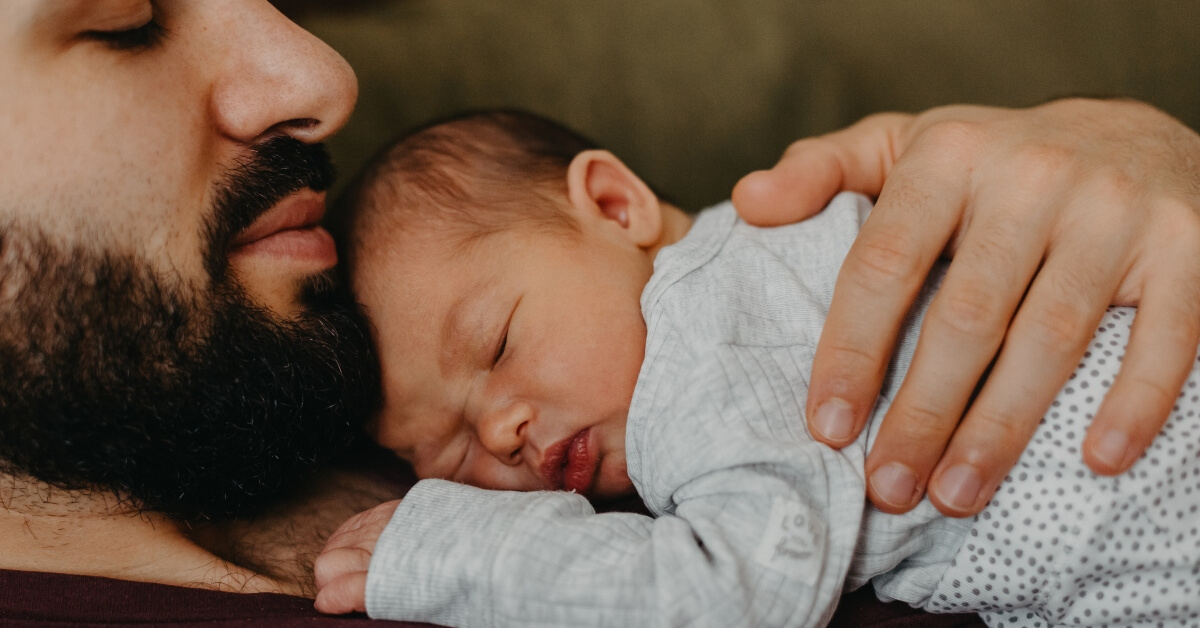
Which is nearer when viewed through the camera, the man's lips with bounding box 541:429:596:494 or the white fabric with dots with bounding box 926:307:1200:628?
the white fabric with dots with bounding box 926:307:1200:628

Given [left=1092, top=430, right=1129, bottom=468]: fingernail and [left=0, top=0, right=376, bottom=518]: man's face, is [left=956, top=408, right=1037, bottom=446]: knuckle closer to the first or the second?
[left=1092, top=430, right=1129, bottom=468]: fingernail

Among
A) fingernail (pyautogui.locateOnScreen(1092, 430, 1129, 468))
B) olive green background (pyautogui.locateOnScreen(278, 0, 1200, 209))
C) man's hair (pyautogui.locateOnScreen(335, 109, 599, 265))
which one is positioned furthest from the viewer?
olive green background (pyautogui.locateOnScreen(278, 0, 1200, 209))

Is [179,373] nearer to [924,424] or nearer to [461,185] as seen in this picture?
[461,185]

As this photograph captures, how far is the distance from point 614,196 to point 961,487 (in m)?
0.81

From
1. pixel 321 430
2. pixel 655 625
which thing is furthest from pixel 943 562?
pixel 321 430

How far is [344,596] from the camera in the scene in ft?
3.50

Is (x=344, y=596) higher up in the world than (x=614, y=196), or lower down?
lower down

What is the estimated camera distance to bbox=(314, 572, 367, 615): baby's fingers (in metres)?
1.06

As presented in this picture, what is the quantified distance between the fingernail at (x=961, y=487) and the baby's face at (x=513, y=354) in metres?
0.46

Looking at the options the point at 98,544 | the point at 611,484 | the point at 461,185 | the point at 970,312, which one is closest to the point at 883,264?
the point at 970,312

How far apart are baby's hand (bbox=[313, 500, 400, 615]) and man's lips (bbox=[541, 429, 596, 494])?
0.76 feet

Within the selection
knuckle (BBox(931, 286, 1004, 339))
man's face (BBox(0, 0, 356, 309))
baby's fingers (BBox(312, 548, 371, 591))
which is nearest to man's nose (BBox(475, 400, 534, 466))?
baby's fingers (BBox(312, 548, 371, 591))

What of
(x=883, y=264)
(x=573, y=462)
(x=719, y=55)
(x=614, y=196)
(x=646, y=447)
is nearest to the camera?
(x=883, y=264)

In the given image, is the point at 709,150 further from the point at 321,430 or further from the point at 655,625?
the point at 655,625
